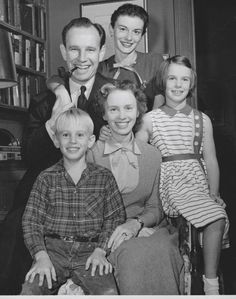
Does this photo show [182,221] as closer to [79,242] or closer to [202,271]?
[202,271]

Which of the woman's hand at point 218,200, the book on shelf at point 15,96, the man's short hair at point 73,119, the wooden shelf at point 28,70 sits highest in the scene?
the wooden shelf at point 28,70

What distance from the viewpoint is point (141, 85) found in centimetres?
127

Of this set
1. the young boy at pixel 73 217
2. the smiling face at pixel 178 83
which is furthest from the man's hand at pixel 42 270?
the smiling face at pixel 178 83

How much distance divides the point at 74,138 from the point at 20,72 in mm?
471

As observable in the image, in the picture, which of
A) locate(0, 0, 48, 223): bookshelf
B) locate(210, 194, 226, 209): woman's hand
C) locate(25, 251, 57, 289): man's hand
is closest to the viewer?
locate(25, 251, 57, 289): man's hand

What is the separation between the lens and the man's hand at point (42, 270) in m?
0.95

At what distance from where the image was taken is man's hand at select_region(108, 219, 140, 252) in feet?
3.38

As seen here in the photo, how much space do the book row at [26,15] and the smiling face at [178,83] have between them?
445mm

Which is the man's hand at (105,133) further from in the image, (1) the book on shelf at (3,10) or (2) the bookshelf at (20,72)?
(1) the book on shelf at (3,10)

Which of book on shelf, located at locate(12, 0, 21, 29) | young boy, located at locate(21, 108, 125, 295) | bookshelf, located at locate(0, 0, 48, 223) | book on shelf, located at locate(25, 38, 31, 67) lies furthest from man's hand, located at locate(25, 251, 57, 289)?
book on shelf, located at locate(12, 0, 21, 29)

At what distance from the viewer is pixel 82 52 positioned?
1227 mm

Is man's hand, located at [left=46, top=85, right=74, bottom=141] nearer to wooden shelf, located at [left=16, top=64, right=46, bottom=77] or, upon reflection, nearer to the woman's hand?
wooden shelf, located at [left=16, top=64, right=46, bottom=77]

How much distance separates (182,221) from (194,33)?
575mm

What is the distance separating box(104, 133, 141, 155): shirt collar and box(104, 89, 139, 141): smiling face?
28 millimetres
